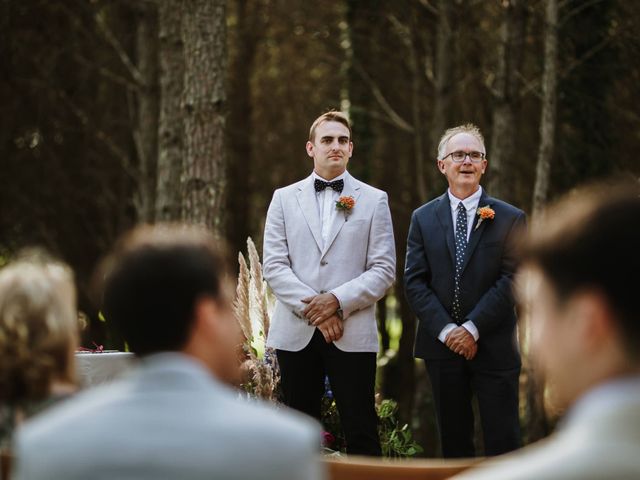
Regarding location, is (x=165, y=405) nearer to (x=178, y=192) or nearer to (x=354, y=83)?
(x=178, y=192)

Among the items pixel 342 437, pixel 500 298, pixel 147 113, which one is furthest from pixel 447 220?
pixel 147 113

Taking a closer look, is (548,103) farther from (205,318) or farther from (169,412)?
(169,412)

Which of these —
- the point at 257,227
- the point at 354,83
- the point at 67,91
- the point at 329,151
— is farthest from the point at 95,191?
the point at 329,151

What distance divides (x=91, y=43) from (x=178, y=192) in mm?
6018

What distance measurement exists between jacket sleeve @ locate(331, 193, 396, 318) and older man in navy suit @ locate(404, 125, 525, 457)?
143mm

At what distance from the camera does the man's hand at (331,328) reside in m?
5.91

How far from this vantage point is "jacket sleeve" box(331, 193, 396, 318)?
5.93 meters

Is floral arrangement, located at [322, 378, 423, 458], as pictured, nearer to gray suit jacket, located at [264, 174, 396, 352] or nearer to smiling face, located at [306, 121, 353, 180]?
gray suit jacket, located at [264, 174, 396, 352]

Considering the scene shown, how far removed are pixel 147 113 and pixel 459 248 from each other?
8835 mm

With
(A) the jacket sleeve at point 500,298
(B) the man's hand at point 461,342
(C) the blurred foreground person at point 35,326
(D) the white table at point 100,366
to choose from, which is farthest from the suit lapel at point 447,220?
(C) the blurred foreground person at point 35,326

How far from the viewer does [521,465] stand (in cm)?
169

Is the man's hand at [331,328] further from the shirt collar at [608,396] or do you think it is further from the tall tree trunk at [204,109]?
the shirt collar at [608,396]

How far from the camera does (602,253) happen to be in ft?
5.95

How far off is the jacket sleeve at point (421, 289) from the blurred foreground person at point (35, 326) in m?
3.38
